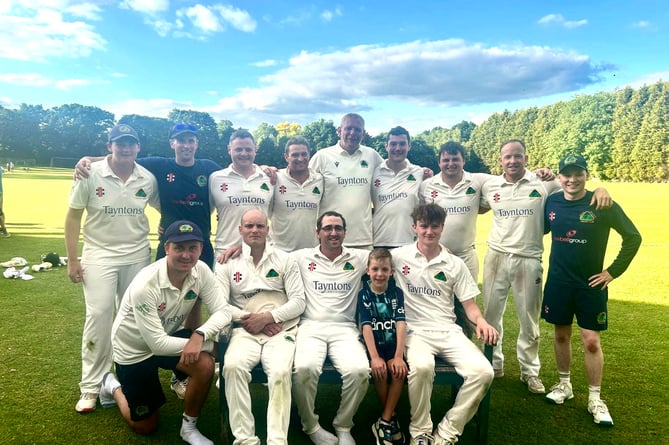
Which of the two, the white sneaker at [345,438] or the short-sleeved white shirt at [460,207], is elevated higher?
the short-sleeved white shirt at [460,207]

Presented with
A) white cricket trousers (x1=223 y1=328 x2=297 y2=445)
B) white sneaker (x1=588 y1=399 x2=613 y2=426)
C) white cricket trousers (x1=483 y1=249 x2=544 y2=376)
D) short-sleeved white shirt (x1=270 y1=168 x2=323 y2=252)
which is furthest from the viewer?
short-sleeved white shirt (x1=270 y1=168 x2=323 y2=252)

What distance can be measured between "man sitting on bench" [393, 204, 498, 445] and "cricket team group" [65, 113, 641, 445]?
0.01 meters

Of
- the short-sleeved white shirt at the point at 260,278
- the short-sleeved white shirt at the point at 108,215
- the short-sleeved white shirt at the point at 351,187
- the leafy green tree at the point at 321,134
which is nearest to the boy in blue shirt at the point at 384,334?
the short-sleeved white shirt at the point at 260,278

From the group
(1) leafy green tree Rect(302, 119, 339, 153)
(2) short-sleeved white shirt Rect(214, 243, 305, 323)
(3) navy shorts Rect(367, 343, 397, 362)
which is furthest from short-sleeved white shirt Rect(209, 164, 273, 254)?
(1) leafy green tree Rect(302, 119, 339, 153)

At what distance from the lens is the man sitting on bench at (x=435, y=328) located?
11.8 ft

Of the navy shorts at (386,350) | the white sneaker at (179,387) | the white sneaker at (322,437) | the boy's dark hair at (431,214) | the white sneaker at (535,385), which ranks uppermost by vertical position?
the boy's dark hair at (431,214)

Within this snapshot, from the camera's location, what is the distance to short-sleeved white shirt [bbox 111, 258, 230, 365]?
363 centimetres

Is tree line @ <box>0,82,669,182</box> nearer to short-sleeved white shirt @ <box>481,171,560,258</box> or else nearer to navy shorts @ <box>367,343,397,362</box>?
short-sleeved white shirt @ <box>481,171,560,258</box>

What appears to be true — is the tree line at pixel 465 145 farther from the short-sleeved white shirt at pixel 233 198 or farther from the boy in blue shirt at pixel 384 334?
the boy in blue shirt at pixel 384 334

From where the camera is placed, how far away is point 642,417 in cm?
416

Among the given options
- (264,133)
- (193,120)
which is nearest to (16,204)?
(193,120)

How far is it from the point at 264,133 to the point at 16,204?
9684 centimetres

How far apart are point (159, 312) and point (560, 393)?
3774 millimetres

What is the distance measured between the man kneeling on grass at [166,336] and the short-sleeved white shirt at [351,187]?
6.24 ft
